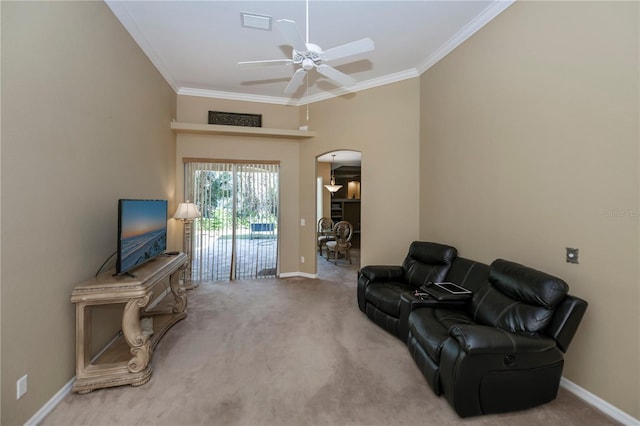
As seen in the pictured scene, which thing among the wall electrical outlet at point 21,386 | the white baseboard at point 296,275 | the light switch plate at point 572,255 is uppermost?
the light switch plate at point 572,255

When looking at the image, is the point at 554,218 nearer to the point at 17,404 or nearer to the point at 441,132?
the point at 441,132

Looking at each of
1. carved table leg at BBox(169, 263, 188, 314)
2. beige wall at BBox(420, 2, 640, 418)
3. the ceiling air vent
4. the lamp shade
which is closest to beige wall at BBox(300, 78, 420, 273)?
beige wall at BBox(420, 2, 640, 418)

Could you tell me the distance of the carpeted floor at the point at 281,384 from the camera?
1814 mm

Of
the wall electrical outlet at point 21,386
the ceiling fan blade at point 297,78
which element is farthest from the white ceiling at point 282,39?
the wall electrical outlet at point 21,386

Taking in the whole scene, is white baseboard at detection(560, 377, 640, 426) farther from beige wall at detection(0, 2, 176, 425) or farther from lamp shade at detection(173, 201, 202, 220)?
lamp shade at detection(173, 201, 202, 220)

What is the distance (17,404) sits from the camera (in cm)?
163

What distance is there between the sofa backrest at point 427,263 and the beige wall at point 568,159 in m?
0.26

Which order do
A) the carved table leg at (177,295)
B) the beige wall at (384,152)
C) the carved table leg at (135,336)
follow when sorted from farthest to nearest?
the beige wall at (384,152)
the carved table leg at (177,295)
the carved table leg at (135,336)

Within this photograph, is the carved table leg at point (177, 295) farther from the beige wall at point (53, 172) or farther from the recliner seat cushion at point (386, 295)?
the recliner seat cushion at point (386, 295)

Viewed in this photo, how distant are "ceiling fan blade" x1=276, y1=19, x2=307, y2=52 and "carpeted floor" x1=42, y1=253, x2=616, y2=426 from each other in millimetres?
2834

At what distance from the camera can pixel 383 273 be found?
3.54 meters

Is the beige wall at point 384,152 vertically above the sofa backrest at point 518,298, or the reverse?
the beige wall at point 384,152

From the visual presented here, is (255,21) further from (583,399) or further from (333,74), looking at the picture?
(583,399)

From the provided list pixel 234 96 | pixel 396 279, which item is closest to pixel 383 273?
pixel 396 279
